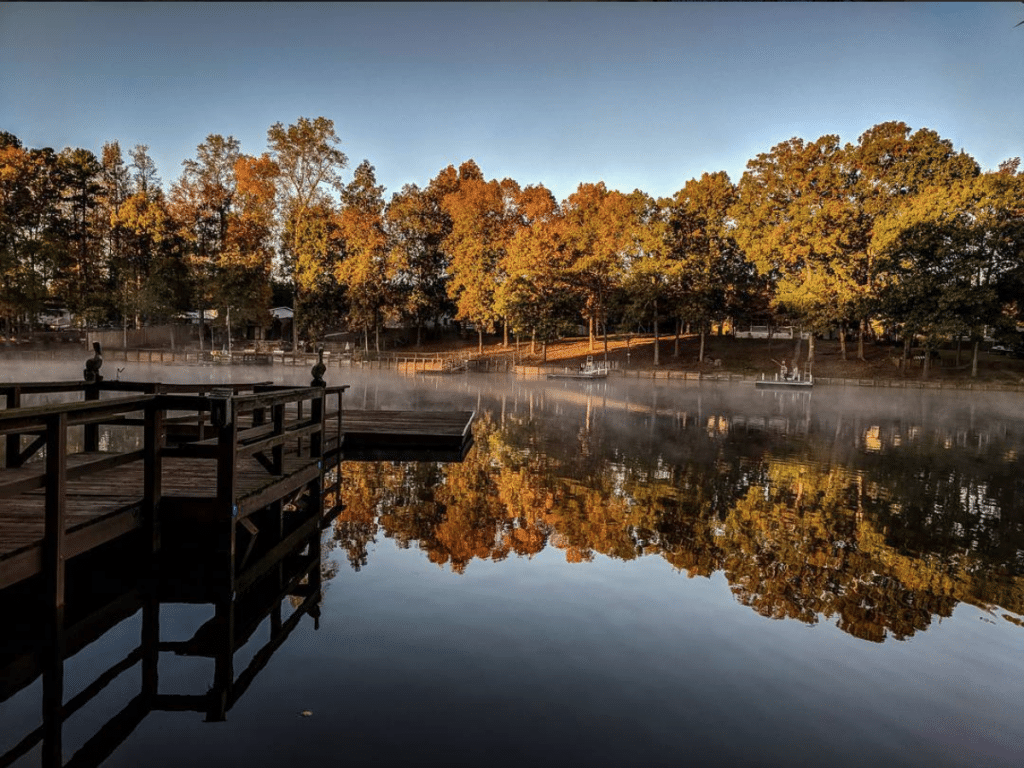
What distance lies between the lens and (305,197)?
62.9 metres

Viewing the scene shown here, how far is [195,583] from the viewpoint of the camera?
7.57 meters

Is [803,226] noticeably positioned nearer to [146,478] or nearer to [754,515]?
[754,515]

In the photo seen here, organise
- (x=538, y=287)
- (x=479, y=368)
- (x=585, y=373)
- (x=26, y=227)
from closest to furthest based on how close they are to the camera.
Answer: (x=585, y=373), (x=538, y=287), (x=479, y=368), (x=26, y=227)

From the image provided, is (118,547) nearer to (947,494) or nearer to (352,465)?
(352,465)

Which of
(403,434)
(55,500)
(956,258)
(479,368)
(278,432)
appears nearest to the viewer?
(55,500)

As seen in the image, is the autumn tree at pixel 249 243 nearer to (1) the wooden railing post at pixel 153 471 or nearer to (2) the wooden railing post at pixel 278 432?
(2) the wooden railing post at pixel 278 432

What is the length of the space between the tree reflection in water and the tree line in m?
32.2

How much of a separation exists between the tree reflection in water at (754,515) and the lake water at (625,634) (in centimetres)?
6

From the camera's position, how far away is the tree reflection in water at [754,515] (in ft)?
→ 27.6

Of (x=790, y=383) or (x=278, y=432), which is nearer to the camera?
(x=278, y=432)

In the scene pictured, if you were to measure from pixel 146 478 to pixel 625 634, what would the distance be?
5.08 meters

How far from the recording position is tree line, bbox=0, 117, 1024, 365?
46.9 meters

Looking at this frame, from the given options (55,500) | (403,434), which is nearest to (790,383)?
(403,434)

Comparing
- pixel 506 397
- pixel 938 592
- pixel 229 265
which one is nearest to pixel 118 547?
pixel 938 592
